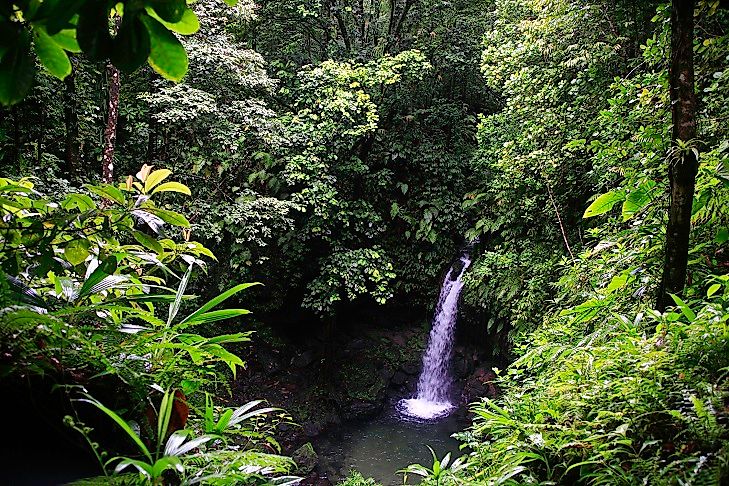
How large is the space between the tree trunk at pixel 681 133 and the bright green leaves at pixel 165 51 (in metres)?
1.97

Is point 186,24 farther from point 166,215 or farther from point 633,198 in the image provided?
point 633,198

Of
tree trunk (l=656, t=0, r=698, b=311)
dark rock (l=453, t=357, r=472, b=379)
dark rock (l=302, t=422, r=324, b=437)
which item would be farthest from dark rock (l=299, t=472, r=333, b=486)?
tree trunk (l=656, t=0, r=698, b=311)

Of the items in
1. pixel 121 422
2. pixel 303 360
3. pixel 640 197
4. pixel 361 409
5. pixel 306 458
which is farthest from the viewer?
pixel 303 360

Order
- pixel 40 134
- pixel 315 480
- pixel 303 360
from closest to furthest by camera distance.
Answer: pixel 40 134, pixel 315 480, pixel 303 360

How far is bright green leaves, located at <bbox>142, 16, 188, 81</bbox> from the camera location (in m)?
0.90

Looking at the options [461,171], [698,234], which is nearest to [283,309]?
[461,171]

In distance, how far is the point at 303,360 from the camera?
9695mm

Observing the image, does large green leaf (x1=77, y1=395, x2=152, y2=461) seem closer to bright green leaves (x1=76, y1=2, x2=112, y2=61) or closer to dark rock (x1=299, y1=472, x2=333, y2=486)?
bright green leaves (x1=76, y1=2, x2=112, y2=61)

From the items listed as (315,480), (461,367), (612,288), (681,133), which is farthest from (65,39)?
(461,367)

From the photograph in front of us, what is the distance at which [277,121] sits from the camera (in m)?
7.70

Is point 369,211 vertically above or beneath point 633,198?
above

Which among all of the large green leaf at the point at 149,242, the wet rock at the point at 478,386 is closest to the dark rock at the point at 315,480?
the wet rock at the point at 478,386

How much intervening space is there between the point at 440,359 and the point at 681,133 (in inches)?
325

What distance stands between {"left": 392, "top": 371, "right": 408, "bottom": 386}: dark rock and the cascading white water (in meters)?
0.33
